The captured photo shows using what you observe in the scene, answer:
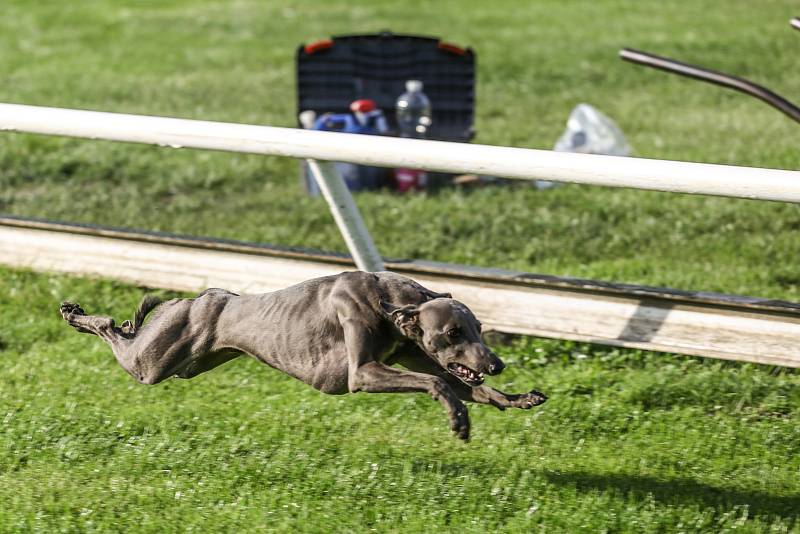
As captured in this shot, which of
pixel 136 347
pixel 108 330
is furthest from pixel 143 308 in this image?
pixel 136 347

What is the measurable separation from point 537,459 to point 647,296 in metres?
1.26

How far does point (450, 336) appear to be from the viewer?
2912 mm

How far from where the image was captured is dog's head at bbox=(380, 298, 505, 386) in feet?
9.54

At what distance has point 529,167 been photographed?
362 cm

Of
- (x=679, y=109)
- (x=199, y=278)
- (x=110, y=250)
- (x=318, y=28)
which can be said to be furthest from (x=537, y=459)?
(x=318, y=28)

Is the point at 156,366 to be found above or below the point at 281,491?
above

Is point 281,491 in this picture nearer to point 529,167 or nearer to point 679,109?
point 529,167

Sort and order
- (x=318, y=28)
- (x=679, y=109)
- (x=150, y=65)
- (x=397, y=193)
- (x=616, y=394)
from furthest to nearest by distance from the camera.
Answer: (x=318, y=28)
(x=150, y=65)
(x=679, y=109)
(x=397, y=193)
(x=616, y=394)

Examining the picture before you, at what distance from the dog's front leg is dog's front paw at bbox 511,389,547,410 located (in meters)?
0.23

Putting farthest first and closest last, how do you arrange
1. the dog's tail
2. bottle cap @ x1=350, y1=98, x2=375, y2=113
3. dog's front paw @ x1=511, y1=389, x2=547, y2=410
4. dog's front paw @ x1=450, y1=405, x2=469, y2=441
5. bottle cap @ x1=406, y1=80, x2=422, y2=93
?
bottle cap @ x1=406, y1=80, x2=422, y2=93 → bottle cap @ x1=350, y1=98, x2=375, y2=113 → the dog's tail → dog's front paw @ x1=511, y1=389, x2=547, y2=410 → dog's front paw @ x1=450, y1=405, x2=469, y2=441

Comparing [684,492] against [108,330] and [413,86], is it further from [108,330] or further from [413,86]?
[413,86]

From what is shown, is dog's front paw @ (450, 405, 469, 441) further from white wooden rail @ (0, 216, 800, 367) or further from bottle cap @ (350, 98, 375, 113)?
bottle cap @ (350, 98, 375, 113)

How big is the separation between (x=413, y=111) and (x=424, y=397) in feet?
13.4

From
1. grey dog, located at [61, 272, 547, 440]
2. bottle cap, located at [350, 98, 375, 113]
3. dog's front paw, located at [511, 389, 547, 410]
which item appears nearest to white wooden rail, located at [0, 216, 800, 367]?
grey dog, located at [61, 272, 547, 440]
